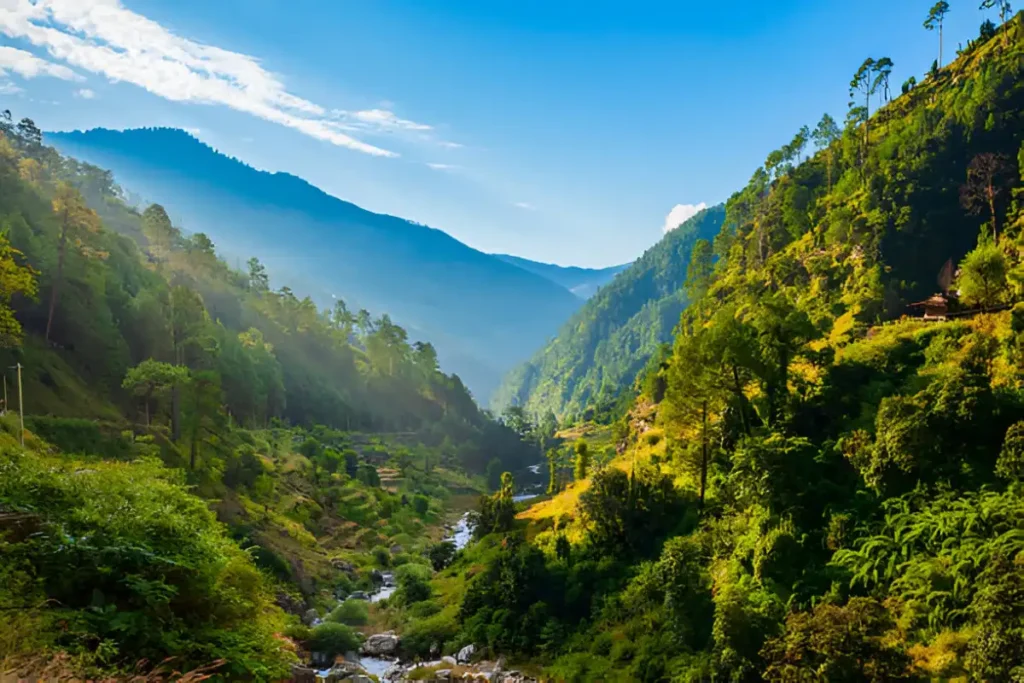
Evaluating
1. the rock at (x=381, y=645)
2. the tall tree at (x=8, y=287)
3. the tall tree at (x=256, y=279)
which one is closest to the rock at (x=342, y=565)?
the rock at (x=381, y=645)

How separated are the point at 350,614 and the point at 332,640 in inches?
216

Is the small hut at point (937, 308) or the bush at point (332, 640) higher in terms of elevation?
the small hut at point (937, 308)

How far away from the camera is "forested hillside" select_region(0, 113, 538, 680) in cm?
1405

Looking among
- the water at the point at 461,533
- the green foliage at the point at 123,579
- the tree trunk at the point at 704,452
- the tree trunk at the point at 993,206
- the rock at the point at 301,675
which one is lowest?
the water at the point at 461,533

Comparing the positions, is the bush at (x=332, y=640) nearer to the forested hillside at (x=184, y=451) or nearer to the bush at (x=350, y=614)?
the forested hillside at (x=184, y=451)

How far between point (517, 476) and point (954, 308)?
267 ft

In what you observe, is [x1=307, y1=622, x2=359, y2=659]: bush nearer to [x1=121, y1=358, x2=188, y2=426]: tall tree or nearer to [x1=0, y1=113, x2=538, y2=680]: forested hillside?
[x1=0, y1=113, x2=538, y2=680]: forested hillside

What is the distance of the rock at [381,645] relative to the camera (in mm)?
40344

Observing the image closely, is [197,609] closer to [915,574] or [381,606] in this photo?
[915,574]

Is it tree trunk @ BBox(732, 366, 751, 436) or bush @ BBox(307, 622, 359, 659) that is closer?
bush @ BBox(307, 622, 359, 659)

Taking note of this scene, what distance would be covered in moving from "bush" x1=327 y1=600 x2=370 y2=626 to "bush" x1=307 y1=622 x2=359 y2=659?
4.00m

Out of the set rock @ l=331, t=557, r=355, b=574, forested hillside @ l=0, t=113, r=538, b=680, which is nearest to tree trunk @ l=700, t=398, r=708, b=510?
forested hillside @ l=0, t=113, r=538, b=680

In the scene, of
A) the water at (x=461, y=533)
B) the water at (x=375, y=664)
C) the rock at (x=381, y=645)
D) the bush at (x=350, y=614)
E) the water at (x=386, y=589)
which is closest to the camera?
the water at (x=375, y=664)

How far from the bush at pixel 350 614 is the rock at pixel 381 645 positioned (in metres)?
2.99
